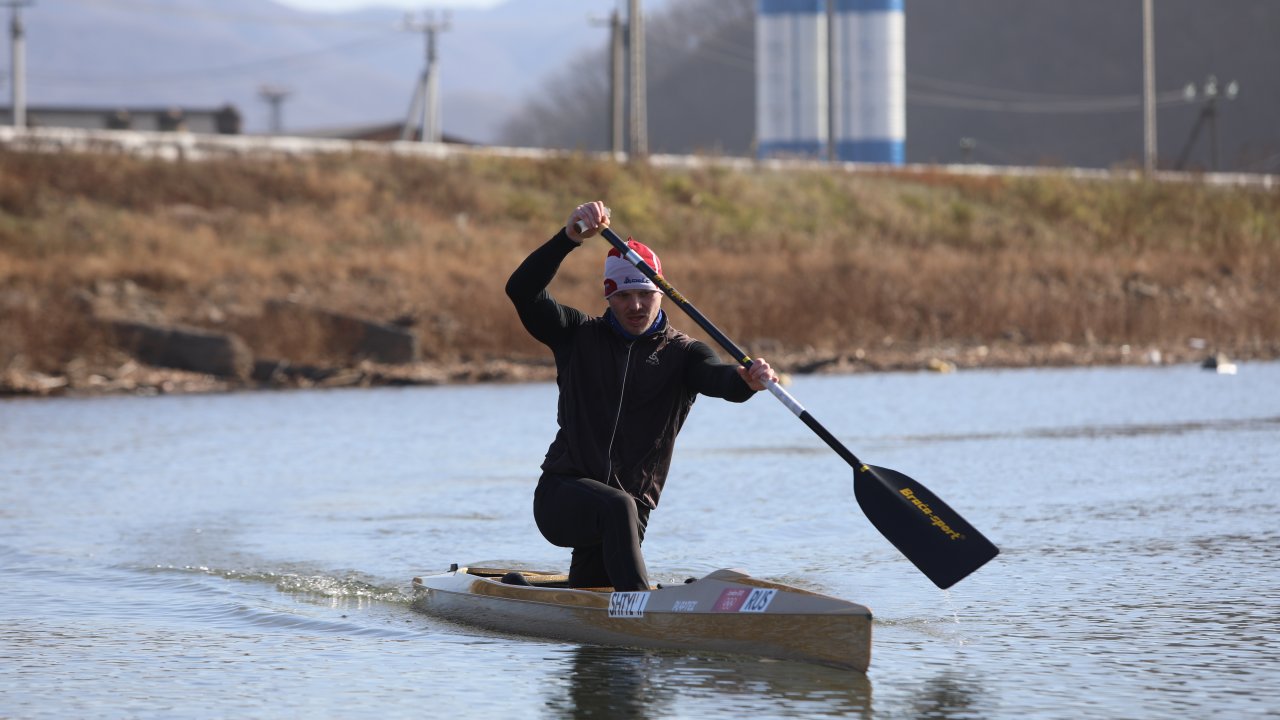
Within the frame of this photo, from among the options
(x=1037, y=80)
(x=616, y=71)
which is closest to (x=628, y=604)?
(x=616, y=71)

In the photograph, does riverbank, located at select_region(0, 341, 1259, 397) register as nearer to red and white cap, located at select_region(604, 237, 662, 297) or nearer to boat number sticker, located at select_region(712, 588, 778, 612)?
red and white cap, located at select_region(604, 237, 662, 297)

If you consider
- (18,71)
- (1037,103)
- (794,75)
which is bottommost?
(18,71)

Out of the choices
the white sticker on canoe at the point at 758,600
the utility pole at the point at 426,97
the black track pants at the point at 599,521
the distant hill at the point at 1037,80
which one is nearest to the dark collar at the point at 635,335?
the black track pants at the point at 599,521

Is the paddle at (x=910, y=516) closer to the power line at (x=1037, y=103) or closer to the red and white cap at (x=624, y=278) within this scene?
the red and white cap at (x=624, y=278)

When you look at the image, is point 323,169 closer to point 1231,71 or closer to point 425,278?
point 425,278

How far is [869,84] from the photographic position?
66500 millimetres

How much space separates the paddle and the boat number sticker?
2.81 feet

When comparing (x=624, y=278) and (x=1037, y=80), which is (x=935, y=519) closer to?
(x=624, y=278)

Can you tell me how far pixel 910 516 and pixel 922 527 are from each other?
8cm

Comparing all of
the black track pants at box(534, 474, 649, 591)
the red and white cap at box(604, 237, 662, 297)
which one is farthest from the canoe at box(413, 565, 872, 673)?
the red and white cap at box(604, 237, 662, 297)

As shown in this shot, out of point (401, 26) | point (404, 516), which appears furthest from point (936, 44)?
point (404, 516)

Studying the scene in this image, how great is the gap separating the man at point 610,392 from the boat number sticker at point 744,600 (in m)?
0.48

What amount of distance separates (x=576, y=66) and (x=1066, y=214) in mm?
119652

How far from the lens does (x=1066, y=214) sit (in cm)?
4919
